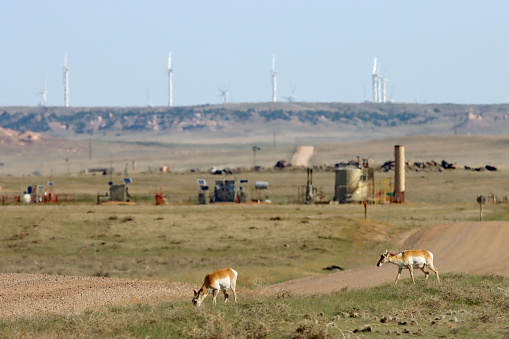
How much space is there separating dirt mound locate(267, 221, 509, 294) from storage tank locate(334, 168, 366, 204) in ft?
119

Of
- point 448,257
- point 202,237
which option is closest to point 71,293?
point 448,257

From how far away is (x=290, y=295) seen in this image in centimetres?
2727

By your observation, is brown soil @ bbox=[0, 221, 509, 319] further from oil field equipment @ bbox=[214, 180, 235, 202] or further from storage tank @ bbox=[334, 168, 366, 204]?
storage tank @ bbox=[334, 168, 366, 204]

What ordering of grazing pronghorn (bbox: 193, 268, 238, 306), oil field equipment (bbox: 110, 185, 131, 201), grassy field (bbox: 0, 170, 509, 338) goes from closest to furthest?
grassy field (bbox: 0, 170, 509, 338)
grazing pronghorn (bbox: 193, 268, 238, 306)
oil field equipment (bbox: 110, 185, 131, 201)

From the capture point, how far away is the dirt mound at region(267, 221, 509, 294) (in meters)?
34.3

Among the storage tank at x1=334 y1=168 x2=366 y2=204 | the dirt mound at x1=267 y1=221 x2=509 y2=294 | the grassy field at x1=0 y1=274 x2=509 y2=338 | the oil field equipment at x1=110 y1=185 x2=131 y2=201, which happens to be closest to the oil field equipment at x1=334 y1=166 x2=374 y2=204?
the storage tank at x1=334 y1=168 x2=366 y2=204

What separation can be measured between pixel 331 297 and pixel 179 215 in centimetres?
3895

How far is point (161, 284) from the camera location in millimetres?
32312

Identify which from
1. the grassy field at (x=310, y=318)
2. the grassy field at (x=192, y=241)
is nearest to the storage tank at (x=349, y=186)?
the grassy field at (x=192, y=241)

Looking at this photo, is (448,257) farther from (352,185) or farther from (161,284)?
(352,185)

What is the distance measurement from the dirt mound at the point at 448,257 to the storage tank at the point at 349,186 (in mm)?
36194

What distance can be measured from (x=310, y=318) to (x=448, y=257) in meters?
22.5

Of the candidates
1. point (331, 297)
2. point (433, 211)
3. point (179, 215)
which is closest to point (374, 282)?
point (331, 297)

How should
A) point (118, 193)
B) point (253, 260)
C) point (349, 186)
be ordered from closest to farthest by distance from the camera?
1. point (253, 260)
2. point (118, 193)
3. point (349, 186)
